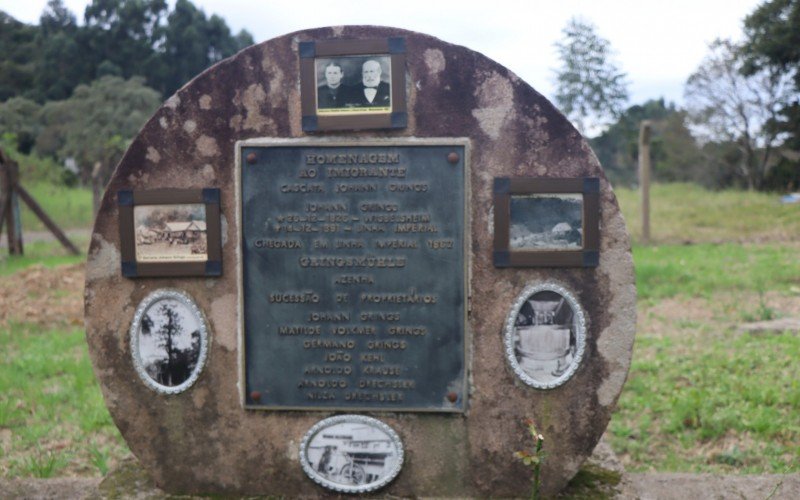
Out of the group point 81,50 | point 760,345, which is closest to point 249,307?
point 760,345

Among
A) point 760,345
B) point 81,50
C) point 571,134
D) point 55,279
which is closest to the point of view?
point 571,134

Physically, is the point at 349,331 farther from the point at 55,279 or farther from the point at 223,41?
the point at 223,41

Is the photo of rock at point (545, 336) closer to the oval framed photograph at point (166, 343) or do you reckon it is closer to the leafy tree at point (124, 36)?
the oval framed photograph at point (166, 343)

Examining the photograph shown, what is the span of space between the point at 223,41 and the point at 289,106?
28278 millimetres

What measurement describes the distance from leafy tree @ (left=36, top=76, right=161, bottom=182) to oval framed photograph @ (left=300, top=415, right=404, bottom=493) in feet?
67.6

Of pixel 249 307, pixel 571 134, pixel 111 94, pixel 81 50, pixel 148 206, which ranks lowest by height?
pixel 249 307

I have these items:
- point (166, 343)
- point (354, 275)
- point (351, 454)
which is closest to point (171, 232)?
point (166, 343)

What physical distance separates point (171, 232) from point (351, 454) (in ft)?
3.68

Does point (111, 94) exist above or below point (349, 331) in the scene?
above

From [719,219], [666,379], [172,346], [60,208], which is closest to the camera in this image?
[172,346]

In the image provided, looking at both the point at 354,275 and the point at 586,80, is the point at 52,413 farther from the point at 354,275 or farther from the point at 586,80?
the point at 586,80

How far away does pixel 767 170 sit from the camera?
1997 cm

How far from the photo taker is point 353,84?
9.51ft

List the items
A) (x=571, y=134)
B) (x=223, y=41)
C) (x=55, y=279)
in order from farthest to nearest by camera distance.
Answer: (x=223, y=41)
(x=55, y=279)
(x=571, y=134)
